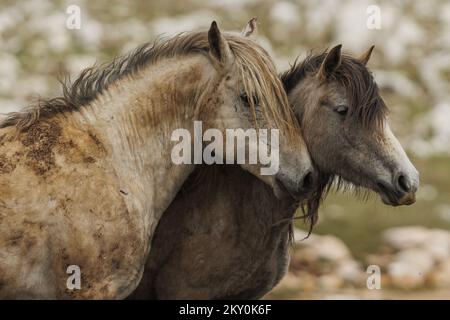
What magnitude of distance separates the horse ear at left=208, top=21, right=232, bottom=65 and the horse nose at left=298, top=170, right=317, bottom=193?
114cm

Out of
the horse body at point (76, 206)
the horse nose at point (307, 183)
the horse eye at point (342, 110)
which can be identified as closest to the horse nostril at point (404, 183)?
the horse eye at point (342, 110)

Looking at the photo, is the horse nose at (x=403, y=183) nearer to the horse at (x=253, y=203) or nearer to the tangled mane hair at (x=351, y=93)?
the horse at (x=253, y=203)

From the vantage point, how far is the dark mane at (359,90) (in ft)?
24.9

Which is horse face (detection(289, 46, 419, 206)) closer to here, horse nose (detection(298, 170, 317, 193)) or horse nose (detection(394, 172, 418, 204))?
horse nose (detection(394, 172, 418, 204))

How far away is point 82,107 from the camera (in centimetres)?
685

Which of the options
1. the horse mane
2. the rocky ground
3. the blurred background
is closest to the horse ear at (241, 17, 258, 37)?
the horse mane

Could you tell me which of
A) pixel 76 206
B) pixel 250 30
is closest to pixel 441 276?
pixel 250 30

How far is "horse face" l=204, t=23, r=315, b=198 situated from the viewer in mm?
6715

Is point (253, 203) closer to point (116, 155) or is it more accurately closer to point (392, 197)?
point (392, 197)

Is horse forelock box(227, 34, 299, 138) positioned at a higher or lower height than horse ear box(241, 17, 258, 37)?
lower

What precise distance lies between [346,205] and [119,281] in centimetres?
1514

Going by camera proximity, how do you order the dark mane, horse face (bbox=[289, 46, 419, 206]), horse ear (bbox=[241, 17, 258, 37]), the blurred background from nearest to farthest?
horse face (bbox=[289, 46, 419, 206]), the dark mane, horse ear (bbox=[241, 17, 258, 37]), the blurred background

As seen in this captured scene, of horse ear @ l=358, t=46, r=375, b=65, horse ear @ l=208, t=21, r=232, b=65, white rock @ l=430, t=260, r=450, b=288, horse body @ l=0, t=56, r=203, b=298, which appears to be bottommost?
white rock @ l=430, t=260, r=450, b=288

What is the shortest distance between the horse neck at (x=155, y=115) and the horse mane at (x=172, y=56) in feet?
0.36
